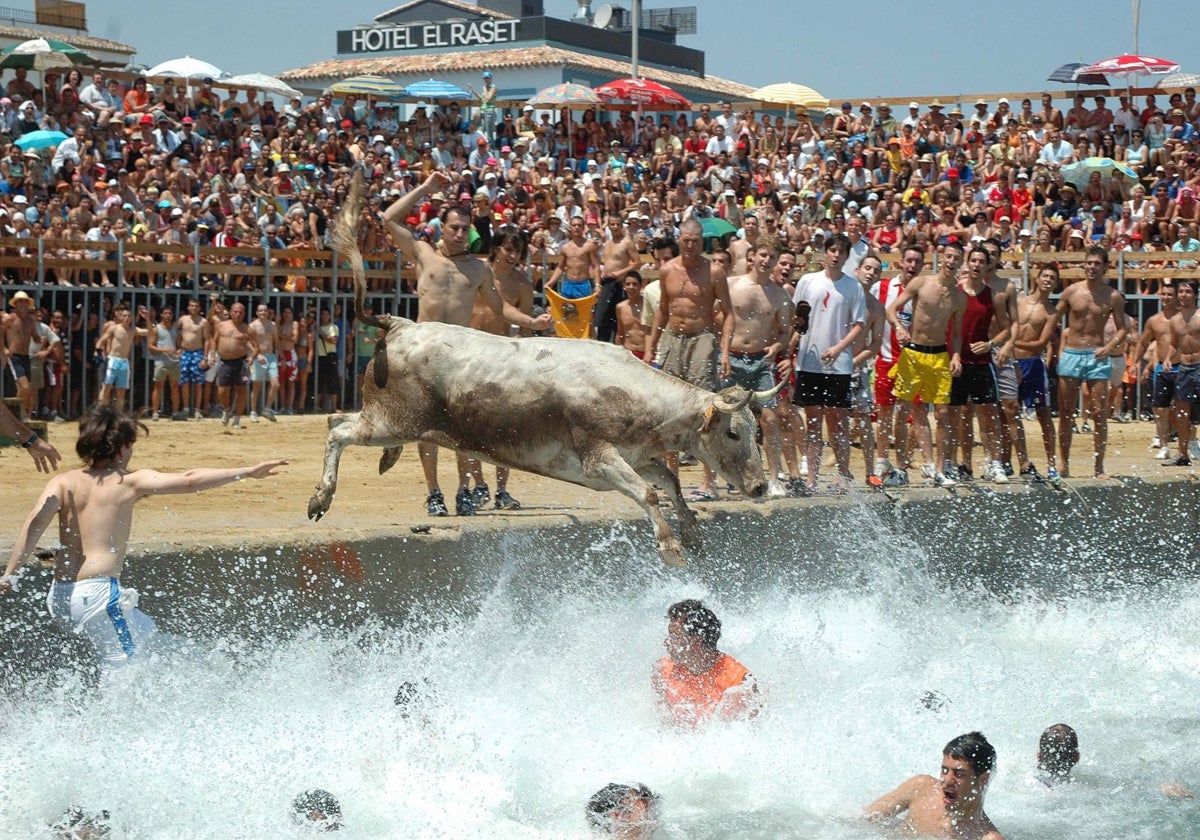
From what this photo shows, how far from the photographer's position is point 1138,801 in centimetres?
852

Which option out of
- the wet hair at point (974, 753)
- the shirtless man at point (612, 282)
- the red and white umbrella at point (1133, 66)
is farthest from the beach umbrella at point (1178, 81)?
the wet hair at point (974, 753)

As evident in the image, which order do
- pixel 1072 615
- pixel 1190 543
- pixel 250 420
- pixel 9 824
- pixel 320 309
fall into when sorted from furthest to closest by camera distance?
pixel 320 309 → pixel 250 420 → pixel 1190 543 → pixel 1072 615 → pixel 9 824

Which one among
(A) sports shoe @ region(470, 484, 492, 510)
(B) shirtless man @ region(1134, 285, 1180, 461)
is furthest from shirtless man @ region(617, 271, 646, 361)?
(B) shirtless man @ region(1134, 285, 1180, 461)

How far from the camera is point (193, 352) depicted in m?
18.0

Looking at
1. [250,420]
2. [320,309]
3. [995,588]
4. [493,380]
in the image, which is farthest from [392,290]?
[493,380]

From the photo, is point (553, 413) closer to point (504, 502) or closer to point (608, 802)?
point (608, 802)

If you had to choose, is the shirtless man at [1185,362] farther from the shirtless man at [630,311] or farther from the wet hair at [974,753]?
the wet hair at [974,753]

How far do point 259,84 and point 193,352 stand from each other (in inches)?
405

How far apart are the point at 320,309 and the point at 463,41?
1818 inches

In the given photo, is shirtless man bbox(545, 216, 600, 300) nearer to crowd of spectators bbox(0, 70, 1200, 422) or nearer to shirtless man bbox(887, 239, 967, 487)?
crowd of spectators bbox(0, 70, 1200, 422)

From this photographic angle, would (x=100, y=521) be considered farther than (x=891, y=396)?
No

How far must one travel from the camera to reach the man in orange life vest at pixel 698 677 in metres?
8.25

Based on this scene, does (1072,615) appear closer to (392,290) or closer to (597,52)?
(392,290)

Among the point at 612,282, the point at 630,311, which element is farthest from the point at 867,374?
the point at 612,282
